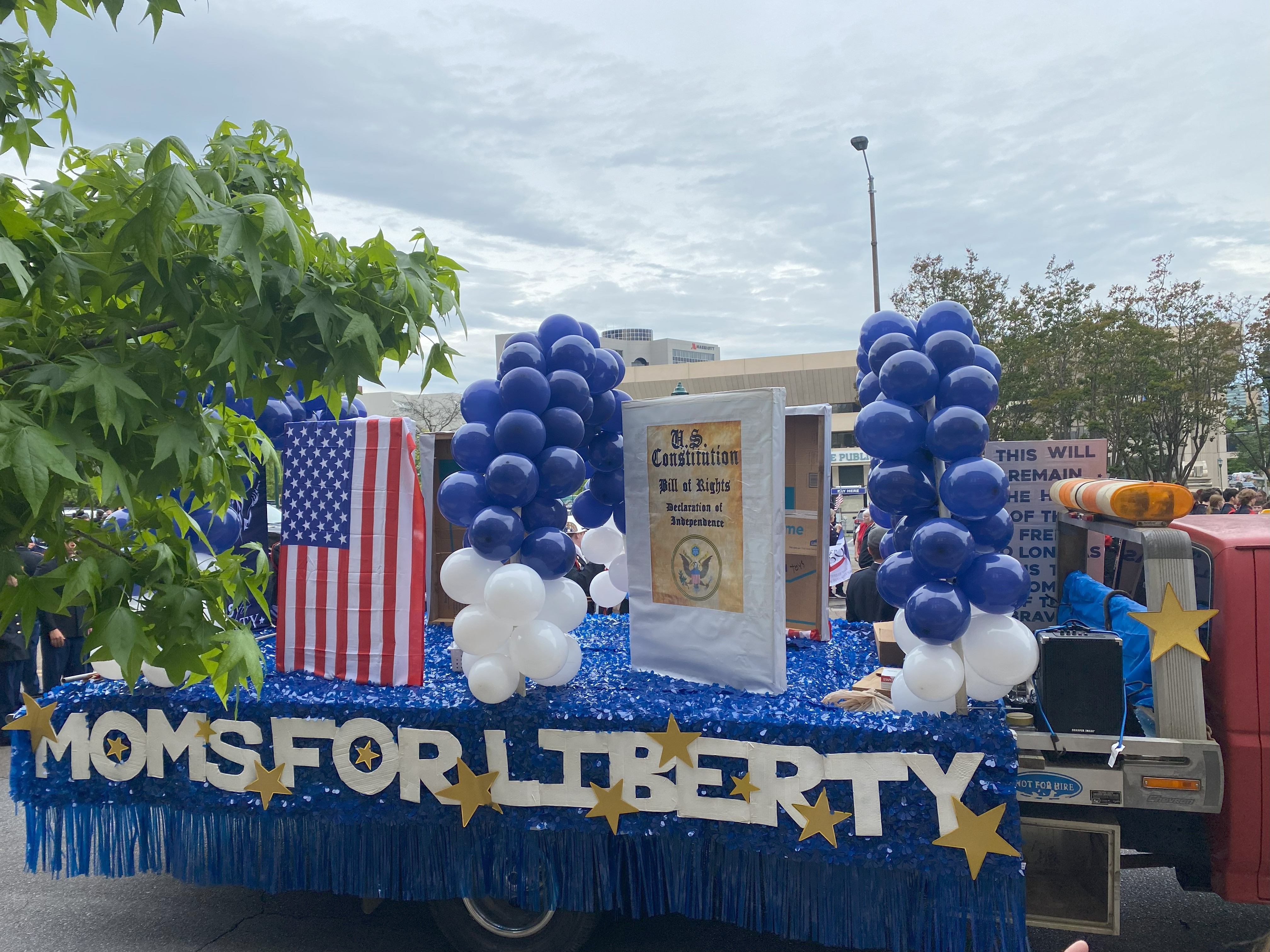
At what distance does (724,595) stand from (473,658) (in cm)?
132

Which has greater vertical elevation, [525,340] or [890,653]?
Answer: [525,340]

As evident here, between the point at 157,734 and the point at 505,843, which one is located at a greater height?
the point at 157,734

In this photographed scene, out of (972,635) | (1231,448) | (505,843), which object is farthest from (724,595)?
(1231,448)

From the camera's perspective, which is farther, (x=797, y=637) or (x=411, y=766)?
(x=797, y=637)

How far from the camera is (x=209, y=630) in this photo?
2580mm

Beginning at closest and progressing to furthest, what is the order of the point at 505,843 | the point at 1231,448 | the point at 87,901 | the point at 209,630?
the point at 209,630, the point at 505,843, the point at 87,901, the point at 1231,448

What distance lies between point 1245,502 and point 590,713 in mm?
11531

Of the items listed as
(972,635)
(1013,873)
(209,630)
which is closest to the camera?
(209,630)

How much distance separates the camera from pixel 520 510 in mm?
4582

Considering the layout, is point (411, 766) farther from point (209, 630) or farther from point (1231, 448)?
point (1231, 448)

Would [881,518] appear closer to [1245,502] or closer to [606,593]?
[606,593]

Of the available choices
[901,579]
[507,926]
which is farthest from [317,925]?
[901,579]

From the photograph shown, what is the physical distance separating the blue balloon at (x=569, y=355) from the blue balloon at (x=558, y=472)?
45 cm

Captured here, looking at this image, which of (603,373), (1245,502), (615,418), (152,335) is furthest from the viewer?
(1245,502)
